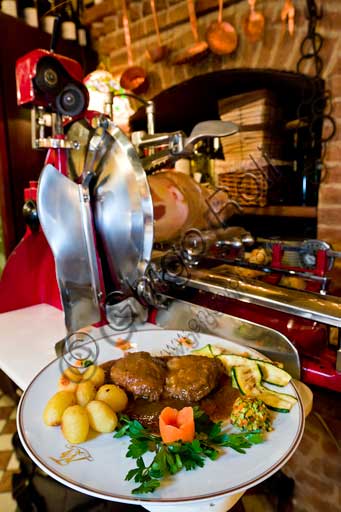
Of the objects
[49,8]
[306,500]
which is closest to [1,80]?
[49,8]

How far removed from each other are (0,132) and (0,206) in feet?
1.12

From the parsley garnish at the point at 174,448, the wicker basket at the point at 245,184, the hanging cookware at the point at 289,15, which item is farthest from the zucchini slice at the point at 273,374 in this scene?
the hanging cookware at the point at 289,15

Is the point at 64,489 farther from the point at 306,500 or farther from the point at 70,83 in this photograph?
the point at 70,83

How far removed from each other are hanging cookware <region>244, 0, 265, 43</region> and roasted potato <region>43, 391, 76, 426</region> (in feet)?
4.34

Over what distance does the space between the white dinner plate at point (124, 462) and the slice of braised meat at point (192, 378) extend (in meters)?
0.11

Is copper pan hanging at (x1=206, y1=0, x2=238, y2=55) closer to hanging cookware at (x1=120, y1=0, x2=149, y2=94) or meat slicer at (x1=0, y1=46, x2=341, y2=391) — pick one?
hanging cookware at (x1=120, y1=0, x2=149, y2=94)

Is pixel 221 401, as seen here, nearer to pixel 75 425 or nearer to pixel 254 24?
pixel 75 425

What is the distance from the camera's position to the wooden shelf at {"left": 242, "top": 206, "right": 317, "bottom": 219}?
54.8 inches

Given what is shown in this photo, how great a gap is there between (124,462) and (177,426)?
75 millimetres

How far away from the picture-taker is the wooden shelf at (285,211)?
139 centimetres

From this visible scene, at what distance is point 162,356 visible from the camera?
26.6 inches

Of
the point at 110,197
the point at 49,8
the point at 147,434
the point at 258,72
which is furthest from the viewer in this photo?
the point at 49,8

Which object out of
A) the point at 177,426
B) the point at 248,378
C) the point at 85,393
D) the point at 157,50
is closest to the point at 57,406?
the point at 85,393

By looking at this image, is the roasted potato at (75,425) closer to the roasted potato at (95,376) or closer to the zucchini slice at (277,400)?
the roasted potato at (95,376)
